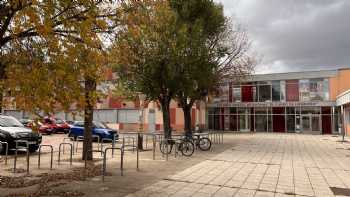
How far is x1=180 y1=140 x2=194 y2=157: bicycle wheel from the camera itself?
1690 cm

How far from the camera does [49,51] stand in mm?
7027

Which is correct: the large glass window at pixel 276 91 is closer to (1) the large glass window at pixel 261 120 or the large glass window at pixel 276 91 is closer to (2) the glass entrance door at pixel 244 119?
(1) the large glass window at pixel 261 120

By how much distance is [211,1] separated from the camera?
25328mm

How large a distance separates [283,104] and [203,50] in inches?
946

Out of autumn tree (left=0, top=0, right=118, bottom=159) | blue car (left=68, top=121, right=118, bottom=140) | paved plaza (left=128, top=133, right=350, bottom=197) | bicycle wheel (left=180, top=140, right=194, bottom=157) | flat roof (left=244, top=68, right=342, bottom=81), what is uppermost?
flat roof (left=244, top=68, right=342, bottom=81)

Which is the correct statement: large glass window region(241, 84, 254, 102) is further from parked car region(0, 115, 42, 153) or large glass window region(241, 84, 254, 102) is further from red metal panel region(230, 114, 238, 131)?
parked car region(0, 115, 42, 153)

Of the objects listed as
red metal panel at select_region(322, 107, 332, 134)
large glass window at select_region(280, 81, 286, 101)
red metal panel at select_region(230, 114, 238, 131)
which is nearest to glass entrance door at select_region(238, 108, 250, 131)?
red metal panel at select_region(230, 114, 238, 131)

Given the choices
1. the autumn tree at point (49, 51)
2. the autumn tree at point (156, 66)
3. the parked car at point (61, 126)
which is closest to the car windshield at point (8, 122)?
the autumn tree at point (156, 66)

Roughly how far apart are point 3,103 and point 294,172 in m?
9.02

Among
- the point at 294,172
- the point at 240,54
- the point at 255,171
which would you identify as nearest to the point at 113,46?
the point at 255,171

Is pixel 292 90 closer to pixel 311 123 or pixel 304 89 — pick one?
pixel 304 89

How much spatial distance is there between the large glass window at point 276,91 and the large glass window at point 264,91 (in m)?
0.48

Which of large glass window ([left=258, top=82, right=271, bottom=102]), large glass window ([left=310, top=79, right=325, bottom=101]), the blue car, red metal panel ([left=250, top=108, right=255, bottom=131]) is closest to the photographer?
the blue car

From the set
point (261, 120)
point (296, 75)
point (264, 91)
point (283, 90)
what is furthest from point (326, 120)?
point (264, 91)
